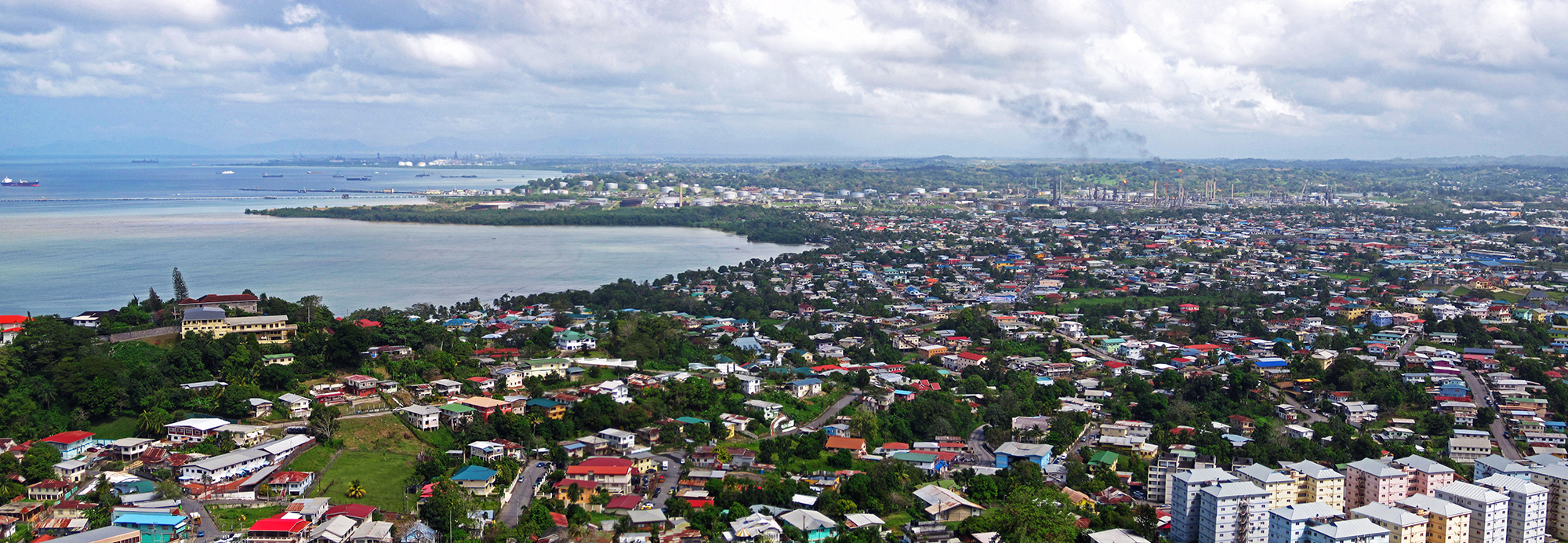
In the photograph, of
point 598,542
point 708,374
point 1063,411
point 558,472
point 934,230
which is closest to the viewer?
point 598,542

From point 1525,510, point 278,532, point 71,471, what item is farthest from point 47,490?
point 1525,510

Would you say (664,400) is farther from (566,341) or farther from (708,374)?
(566,341)

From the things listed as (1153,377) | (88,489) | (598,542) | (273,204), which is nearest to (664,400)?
(598,542)

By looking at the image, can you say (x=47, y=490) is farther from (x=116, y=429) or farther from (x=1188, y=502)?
(x=1188, y=502)

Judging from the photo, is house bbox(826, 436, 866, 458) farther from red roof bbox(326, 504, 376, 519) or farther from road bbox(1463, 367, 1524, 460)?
road bbox(1463, 367, 1524, 460)

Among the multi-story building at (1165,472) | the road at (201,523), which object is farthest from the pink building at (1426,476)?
the road at (201,523)

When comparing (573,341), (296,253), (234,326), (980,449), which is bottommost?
(980,449)
